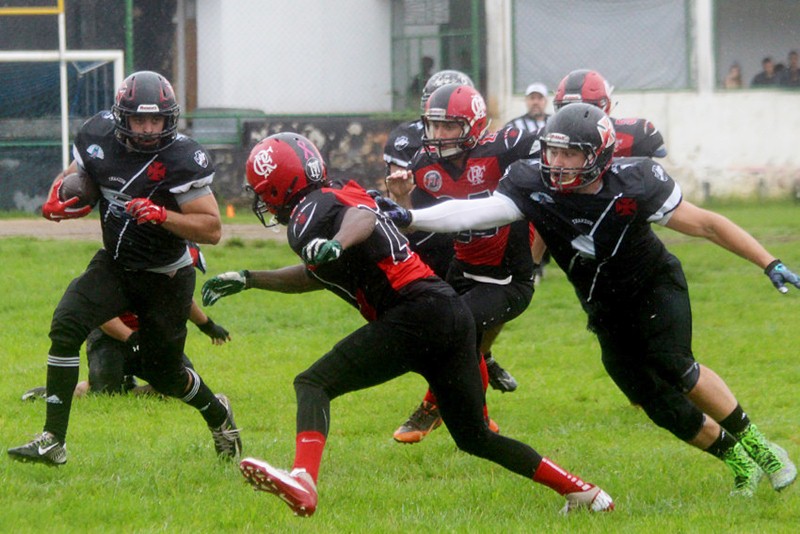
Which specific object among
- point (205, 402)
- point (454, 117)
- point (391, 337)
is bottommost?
point (205, 402)

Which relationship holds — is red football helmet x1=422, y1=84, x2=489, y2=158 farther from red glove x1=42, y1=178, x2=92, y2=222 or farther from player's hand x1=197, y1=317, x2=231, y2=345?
red glove x1=42, y1=178, x2=92, y2=222

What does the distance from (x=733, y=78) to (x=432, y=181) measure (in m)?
13.1

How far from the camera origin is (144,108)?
6082mm

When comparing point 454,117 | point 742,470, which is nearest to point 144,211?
point 454,117

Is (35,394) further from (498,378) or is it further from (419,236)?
(498,378)

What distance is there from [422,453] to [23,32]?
12.0 metres

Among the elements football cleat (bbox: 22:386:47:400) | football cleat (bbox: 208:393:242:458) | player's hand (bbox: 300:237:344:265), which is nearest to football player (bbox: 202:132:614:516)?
player's hand (bbox: 300:237:344:265)

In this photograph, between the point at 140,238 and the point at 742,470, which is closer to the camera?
the point at 742,470

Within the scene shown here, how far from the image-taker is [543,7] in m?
18.6

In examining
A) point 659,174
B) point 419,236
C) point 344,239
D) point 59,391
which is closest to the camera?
point 344,239

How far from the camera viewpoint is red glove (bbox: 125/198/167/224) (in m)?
5.84

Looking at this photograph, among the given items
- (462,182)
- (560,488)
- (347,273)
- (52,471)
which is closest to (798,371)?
(462,182)

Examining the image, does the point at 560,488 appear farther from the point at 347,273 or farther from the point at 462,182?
the point at 462,182

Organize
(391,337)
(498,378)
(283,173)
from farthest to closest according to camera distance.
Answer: (498,378) < (283,173) < (391,337)
